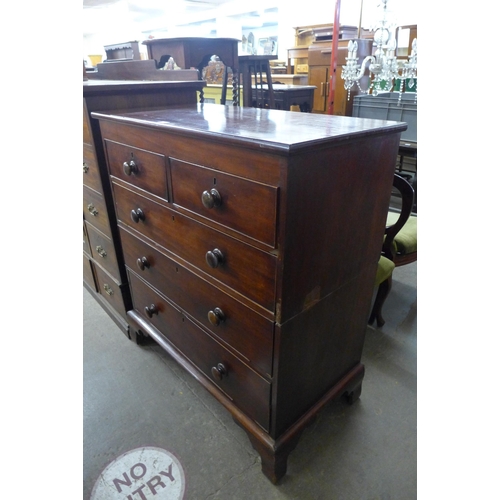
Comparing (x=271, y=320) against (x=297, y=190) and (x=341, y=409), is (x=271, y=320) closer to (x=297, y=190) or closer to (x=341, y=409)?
(x=297, y=190)

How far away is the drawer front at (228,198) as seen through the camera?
823mm

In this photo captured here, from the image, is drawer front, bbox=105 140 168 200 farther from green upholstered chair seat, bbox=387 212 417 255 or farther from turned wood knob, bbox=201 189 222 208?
green upholstered chair seat, bbox=387 212 417 255

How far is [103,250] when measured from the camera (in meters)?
1.82

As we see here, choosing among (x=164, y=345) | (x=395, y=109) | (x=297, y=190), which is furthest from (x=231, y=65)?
(x=297, y=190)

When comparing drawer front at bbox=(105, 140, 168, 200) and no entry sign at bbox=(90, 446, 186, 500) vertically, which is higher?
drawer front at bbox=(105, 140, 168, 200)

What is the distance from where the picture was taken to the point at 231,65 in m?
3.29

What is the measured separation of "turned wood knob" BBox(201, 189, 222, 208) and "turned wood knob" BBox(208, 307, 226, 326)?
14.1 inches

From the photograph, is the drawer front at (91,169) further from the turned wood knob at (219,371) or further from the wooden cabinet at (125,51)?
the wooden cabinet at (125,51)

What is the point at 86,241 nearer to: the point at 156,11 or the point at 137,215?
the point at 137,215

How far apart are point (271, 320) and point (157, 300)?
715 mm

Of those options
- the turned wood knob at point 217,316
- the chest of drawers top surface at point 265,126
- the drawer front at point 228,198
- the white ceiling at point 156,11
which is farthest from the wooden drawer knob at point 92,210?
the white ceiling at point 156,11

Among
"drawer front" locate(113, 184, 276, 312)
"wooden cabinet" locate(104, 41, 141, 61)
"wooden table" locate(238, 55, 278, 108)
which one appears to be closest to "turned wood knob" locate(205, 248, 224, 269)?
"drawer front" locate(113, 184, 276, 312)

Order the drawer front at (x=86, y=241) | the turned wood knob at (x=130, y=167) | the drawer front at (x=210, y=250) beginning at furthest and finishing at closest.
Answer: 1. the drawer front at (x=86, y=241)
2. the turned wood knob at (x=130, y=167)
3. the drawer front at (x=210, y=250)

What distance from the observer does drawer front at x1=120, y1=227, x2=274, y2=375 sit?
39.8 inches
